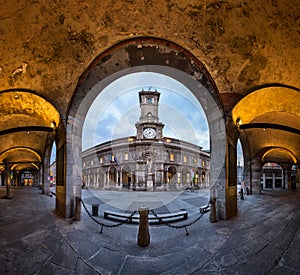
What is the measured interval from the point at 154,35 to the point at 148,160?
23.1m

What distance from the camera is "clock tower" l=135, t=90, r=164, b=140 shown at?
94.1ft

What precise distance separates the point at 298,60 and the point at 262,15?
191cm

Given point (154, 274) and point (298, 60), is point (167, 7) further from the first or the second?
point (154, 274)

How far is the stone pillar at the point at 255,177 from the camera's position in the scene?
13406 millimetres

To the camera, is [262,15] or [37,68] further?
[37,68]

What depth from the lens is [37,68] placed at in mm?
5703

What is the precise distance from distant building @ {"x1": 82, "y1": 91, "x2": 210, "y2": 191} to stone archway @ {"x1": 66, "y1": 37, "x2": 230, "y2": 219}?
2076 cm

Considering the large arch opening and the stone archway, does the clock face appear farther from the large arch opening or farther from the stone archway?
the stone archway

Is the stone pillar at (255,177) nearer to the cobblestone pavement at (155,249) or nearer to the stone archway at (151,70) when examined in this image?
the cobblestone pavement at (155,249)

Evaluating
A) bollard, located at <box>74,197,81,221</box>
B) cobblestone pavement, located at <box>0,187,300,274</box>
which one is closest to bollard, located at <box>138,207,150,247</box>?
cobblestone pavement, located at <box>0,187,300,274</box>

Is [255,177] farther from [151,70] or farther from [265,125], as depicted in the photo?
[151,70]

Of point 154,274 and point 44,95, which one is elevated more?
point 44,95

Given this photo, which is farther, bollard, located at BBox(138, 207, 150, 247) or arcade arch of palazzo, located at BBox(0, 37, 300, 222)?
arcade arch of palazzo, located at BBox(0, 37, 300, 222)


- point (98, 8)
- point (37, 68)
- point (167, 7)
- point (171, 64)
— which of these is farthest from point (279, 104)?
point (37, 68)
